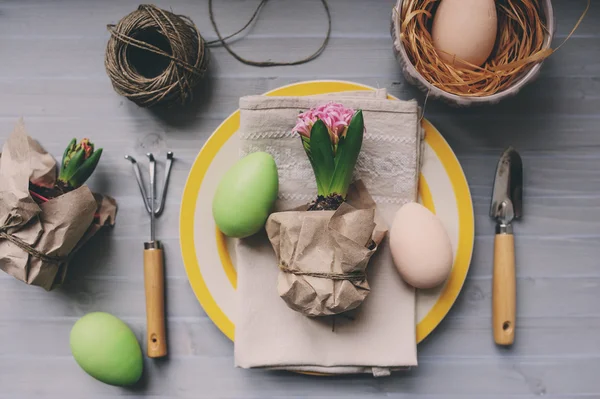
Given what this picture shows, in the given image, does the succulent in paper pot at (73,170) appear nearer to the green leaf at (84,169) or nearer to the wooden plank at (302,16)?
the green leaf at (84,169)

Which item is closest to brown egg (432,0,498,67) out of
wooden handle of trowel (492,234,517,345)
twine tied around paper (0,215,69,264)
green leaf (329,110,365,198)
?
green leaf (329,110,365,198)

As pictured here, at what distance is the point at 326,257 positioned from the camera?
2.15 feet

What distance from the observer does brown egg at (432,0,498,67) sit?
0.67 meters

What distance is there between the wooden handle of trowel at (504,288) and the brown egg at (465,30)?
262mm

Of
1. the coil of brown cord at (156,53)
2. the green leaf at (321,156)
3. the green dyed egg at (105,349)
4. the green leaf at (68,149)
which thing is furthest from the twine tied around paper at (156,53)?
the green dyed egg at (105,349)

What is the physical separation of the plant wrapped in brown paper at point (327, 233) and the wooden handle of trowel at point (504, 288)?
0.21 metres

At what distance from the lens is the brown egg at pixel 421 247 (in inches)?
26.6

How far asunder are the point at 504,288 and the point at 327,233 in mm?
291

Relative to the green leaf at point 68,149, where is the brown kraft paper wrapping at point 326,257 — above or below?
below

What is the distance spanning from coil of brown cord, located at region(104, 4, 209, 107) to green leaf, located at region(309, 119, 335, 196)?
0.20 metres

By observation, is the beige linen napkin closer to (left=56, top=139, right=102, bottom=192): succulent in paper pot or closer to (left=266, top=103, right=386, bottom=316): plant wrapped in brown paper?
(left=266, top=103, right=386, bottom=316): plant wrapped in brown paper

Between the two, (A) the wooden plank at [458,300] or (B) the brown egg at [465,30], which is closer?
(B) the brown egg at [465,30]

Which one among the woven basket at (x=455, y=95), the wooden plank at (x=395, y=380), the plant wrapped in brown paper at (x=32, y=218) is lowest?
the wooden plank at (x=395, y=380)

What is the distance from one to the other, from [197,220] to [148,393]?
0.92 ft
